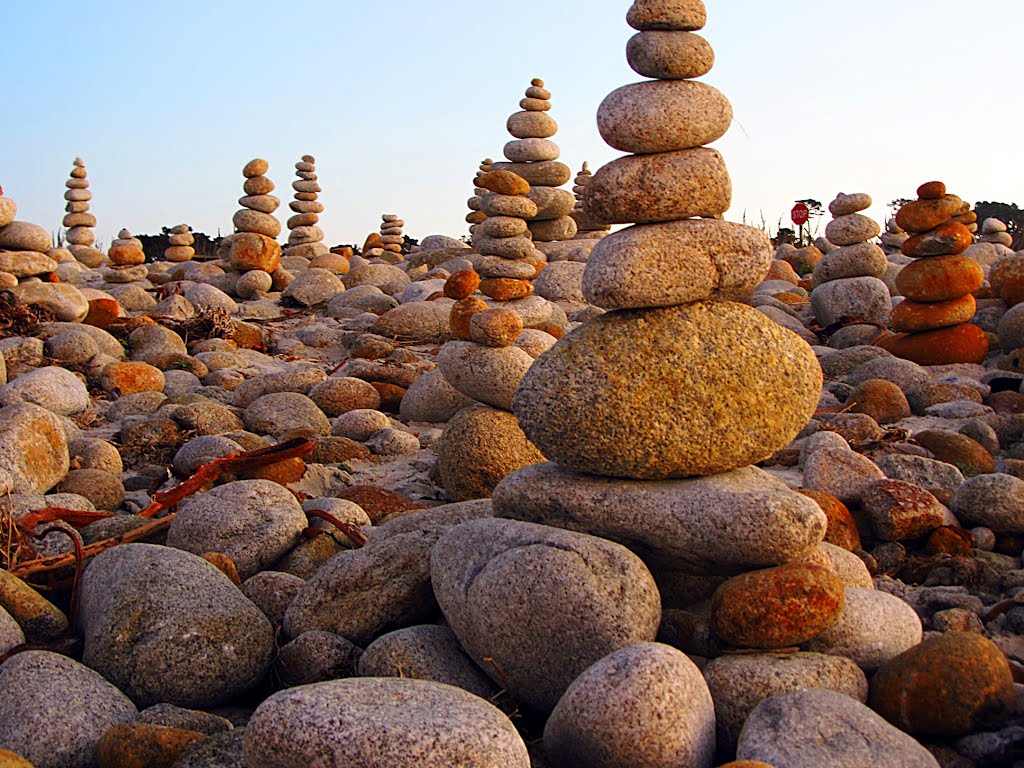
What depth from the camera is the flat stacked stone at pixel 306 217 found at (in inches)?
844

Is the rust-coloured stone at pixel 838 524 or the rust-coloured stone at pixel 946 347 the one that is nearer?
the rust-coloured stone at pixel 838 524

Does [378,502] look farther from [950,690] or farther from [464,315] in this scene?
[950,690]

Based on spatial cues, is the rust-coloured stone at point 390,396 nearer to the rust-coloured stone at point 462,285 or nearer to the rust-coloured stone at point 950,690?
the rust-coloured stone at point 462,285

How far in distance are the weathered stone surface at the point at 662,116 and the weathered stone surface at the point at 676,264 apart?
40 cm

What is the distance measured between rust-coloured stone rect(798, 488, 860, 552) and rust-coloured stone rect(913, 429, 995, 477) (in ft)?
6.33

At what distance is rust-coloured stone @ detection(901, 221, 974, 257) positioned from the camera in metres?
11.3

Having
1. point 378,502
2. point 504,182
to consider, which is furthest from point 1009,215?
point 378,502

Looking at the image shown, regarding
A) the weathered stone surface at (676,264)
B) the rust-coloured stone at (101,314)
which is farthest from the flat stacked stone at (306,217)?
the weathered stone surface at (676,264)

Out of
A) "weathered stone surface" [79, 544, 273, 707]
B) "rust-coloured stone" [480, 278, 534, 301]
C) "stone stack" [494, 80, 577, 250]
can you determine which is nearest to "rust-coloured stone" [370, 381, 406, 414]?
"rust-coloured stone" [480, 278, 534, 301]

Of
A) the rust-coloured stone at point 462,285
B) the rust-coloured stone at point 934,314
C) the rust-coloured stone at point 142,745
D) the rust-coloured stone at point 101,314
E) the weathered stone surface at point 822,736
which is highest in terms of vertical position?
the rust-coloured stone at point 462,285

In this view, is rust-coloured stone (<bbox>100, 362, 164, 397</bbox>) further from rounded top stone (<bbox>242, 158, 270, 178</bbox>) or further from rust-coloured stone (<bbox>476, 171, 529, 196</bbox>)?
rounded top stone (<bbox>242, 158, 270, 178</bbox>)

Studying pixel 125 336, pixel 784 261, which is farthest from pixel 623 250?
pixel 784 261

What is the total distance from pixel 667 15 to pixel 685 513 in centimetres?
236

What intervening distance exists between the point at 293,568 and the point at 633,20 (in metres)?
3.30
